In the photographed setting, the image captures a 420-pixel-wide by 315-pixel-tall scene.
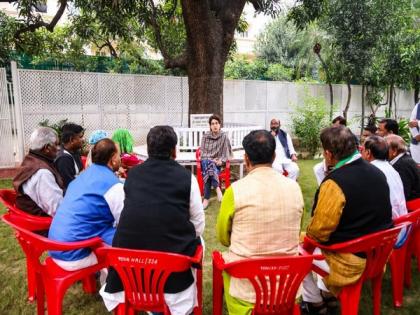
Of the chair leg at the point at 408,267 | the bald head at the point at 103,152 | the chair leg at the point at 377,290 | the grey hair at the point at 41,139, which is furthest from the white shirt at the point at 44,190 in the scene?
the chair leg at the point at 408,267

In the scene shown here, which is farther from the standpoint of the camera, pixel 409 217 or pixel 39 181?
pixel 39 181

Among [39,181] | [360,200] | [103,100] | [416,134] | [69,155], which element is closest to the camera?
[360,200]

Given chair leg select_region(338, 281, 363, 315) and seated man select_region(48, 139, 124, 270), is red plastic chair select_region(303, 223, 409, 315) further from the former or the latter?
seated man select_region(48, 139, 124, 270)

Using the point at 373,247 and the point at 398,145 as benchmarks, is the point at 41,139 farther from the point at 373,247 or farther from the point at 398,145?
the point at 398,145

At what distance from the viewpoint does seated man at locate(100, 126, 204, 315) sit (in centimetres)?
194

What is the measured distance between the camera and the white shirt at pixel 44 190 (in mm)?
2582

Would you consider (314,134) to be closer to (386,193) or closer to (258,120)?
(258,120)

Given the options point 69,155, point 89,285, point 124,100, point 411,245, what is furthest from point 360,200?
point 124,100

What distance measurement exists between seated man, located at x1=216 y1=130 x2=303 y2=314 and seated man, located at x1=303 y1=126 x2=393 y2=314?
0.97 feet

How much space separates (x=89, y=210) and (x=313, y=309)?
1817mm

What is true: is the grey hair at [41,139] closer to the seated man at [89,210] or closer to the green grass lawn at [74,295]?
the seated man at [89,210]

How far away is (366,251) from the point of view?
7.07 feet

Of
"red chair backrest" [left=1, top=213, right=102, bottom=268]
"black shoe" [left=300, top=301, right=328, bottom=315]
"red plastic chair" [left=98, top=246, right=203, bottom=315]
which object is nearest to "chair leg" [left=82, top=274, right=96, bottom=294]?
"red chair backrest" [left=1, top=213, right=102, bottom=268]

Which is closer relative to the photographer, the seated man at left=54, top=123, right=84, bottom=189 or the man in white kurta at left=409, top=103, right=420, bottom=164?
the seated man at left=54, top=123, right=84, bottom=189
